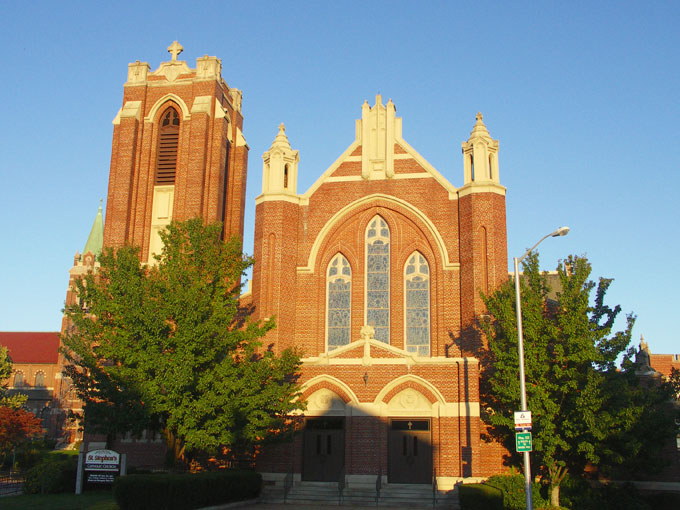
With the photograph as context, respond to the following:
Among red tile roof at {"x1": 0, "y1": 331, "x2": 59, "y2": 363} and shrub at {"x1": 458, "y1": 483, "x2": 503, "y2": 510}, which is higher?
red tile roof at {"x1": 0, "y1": 331, "x2": 59, "y2": 363}

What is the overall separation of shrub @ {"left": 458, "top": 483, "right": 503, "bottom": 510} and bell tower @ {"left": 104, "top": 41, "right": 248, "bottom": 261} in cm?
1746

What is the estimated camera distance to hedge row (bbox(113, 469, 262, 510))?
19.9 m

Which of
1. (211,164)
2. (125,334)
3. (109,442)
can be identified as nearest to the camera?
(125,334)

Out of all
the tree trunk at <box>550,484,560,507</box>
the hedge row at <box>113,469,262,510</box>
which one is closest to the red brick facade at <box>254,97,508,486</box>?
the tree trunk at <box>550,484,560,507</box>

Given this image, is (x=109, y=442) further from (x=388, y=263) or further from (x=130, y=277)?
(x=388, y=263)

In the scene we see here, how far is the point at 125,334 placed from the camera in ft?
78.0

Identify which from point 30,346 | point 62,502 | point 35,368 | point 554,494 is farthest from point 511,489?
point 30,346

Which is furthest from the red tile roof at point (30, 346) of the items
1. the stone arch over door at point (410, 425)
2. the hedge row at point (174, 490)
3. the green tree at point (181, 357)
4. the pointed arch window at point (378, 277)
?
the hedge row at point (174, 490)

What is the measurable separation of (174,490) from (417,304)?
44.2ft

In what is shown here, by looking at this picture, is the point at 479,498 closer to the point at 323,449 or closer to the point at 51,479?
the point at 323,449

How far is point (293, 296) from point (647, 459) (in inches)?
580

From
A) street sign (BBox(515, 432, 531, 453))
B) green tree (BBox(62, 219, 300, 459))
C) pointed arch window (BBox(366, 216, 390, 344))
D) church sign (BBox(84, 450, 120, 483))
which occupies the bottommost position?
church sign (BBox(84, 450, 120, 483))

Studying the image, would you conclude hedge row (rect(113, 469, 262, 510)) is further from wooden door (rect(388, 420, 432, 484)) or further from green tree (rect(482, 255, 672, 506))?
green tree (rect(482, 255, 672, 506))

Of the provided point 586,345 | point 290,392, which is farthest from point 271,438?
point 586,345
